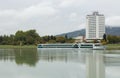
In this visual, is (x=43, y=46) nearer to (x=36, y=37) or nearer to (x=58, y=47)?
(x=58, y=47)

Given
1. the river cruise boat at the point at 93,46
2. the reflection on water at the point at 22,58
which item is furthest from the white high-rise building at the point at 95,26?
the reflection on water at the point at 22,58

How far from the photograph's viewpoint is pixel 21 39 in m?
106

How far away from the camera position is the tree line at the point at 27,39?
105469mm

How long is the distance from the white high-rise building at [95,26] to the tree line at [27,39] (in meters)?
53.9

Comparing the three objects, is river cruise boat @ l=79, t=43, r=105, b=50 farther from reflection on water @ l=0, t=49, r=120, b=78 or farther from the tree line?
reflection on water @ l=0, t=49, r=120, b=78

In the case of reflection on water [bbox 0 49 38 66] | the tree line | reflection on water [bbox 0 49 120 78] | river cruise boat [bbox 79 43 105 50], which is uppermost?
the tree line

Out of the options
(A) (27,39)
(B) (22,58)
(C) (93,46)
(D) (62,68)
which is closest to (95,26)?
(A) (27,39)

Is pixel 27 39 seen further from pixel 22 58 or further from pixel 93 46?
pixel 22 58

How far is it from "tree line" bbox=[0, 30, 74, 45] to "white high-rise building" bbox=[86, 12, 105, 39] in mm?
53879

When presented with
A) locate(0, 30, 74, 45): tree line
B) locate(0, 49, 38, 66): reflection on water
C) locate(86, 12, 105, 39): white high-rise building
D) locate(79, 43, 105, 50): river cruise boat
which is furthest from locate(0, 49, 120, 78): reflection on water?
locate(86, 12, 105, 39): white high-rise building

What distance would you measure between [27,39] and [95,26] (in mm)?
69955

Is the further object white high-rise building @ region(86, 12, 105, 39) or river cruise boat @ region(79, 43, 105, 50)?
white high-rise building @ region(86, 12, 105, 39)

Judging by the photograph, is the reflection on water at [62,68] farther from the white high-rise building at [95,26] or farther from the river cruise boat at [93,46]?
the white high-rise building at [95,26]

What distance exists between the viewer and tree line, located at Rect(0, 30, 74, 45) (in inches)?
4152
